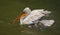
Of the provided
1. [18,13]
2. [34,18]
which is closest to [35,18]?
[34,18]

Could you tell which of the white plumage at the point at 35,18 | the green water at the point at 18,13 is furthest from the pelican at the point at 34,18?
the green water at the point at 18,13

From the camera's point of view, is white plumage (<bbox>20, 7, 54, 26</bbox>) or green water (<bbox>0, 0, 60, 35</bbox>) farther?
white plumage (<bbox>20, 7, 54, 26</bbox>)

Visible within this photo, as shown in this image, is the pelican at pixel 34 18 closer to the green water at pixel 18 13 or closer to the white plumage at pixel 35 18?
the white plumage at pixel 35 18

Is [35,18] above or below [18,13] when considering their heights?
below

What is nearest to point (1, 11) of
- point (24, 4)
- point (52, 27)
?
point (24, 4)

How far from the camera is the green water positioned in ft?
28.0

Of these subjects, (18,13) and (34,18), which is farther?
(18,13)

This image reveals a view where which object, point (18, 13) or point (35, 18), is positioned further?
point (18, 13)

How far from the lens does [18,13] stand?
1033cm

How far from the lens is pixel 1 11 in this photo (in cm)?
1055

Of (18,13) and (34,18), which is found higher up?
(18,13)

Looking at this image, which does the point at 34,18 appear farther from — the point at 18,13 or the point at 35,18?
the point at 18,13

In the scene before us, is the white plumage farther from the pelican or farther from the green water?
the green water

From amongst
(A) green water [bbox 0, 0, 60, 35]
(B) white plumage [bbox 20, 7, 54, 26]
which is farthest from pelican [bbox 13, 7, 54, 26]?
(A) green water [bbox 0, 0, 60, 35]
